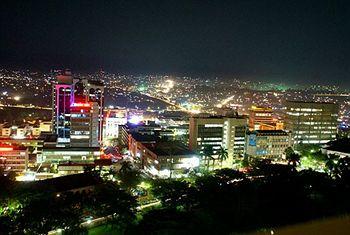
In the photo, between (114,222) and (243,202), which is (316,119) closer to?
(243,202)

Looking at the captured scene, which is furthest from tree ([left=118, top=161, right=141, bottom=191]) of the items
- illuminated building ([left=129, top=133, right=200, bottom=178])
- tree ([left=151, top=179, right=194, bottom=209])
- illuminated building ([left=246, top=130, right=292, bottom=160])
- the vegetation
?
illuminated building ([left=246, top=130, right=292, bottom=160])

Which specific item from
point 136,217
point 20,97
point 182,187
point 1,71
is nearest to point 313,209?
point 182,187

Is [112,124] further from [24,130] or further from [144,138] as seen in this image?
[144,138]

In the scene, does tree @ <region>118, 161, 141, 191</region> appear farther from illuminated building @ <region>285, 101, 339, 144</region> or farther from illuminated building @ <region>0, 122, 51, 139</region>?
illuminated building @ <region>285, 101, 339, 144</region>

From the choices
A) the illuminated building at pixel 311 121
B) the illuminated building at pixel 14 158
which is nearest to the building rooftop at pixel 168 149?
the illuminated building at pixel 14 158

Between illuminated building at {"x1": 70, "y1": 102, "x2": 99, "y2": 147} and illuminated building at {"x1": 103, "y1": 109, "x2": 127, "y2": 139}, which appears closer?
illuminated building at {"x1": 70, "y1": 102, "x2": 99, "y2": 147}

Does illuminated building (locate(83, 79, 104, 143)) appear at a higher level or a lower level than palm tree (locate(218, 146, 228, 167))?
higher

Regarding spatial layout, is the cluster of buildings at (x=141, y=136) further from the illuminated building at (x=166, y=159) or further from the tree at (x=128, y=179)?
the tree at (x=128, y=179)

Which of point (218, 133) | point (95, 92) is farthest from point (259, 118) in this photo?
point (95, 92)
